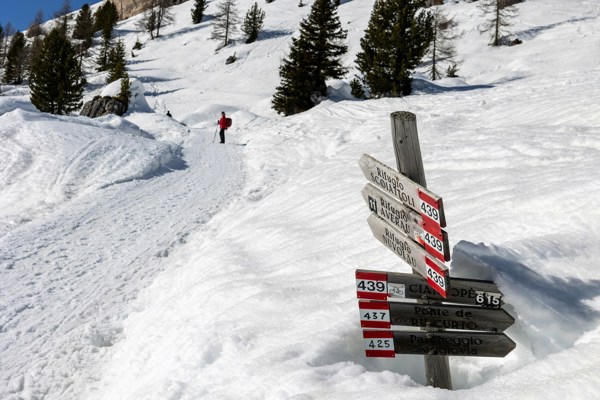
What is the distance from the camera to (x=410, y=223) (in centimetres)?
308

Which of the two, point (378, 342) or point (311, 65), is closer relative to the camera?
point (378, 342)

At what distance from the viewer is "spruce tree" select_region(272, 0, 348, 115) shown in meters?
27.9

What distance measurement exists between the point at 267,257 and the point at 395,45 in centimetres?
2189

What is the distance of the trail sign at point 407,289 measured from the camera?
10.6 ft

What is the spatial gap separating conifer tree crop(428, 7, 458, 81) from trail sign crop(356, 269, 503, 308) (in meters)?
31.8

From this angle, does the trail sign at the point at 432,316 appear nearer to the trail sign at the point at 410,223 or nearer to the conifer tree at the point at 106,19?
the trail sign at the point at 410,223

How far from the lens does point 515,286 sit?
3.73m

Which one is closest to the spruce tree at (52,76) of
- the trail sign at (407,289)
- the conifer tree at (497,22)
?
the trail sign at (407,289)

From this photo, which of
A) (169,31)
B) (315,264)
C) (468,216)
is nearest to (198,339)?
(315,264)

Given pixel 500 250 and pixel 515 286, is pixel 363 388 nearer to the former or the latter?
pixel 515 286

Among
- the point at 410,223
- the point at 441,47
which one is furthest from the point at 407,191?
the point at 441,47

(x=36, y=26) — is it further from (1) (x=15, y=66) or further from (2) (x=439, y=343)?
(2) (x=439, y=343)

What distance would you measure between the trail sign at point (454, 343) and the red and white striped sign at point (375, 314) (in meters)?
0.08

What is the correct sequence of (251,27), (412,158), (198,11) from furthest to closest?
(198,11) < (251,27) < (412,158)
